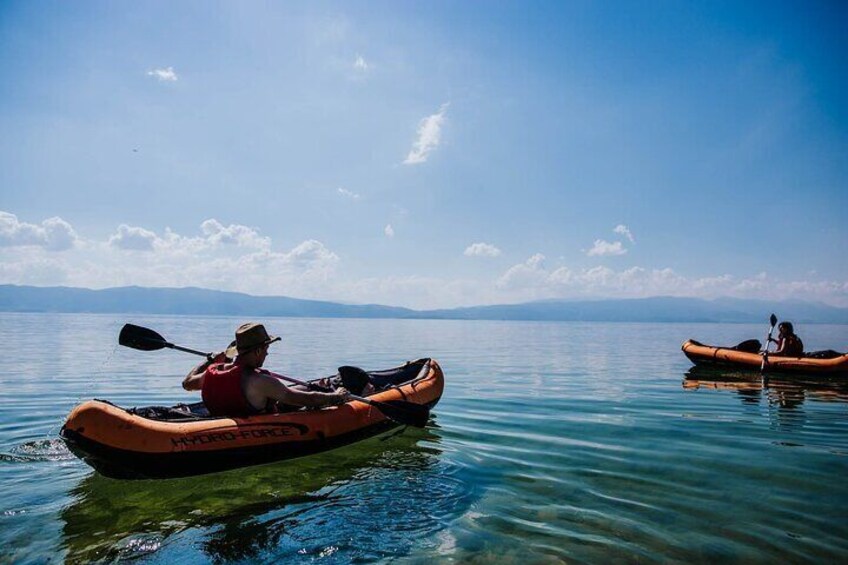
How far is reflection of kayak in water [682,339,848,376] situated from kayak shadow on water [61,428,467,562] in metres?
16.3

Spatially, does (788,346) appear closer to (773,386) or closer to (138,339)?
(773,386)

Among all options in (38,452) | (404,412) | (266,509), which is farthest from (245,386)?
(38,452)

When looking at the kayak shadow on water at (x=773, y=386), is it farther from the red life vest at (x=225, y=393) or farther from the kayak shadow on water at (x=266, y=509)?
the red life vest at (x=225, y=393)

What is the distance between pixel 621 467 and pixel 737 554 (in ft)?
9.58

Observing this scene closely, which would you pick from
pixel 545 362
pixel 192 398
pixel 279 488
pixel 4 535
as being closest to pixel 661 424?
pixel 279 488

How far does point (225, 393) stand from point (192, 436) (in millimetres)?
772

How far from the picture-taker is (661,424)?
1112 cm

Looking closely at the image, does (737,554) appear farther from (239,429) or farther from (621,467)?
(239,429)

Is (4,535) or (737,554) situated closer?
(737,554)

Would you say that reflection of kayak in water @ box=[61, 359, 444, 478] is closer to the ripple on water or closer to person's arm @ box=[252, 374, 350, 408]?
person's arm @ box=[252, 374, 350, 408]

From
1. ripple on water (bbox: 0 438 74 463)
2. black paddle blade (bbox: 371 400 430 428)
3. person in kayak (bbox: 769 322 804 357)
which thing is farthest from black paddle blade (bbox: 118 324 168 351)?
person in kayak (bbox: 769 322 804 357)

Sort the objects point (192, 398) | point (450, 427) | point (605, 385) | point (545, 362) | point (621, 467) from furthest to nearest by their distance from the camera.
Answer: point (545, 362) < point (605, 385) < point (192, 398) < point (450, 427) < point (621, 467)

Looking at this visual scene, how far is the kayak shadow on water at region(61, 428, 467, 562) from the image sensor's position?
207 inches

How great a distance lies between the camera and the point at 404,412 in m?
8.96
